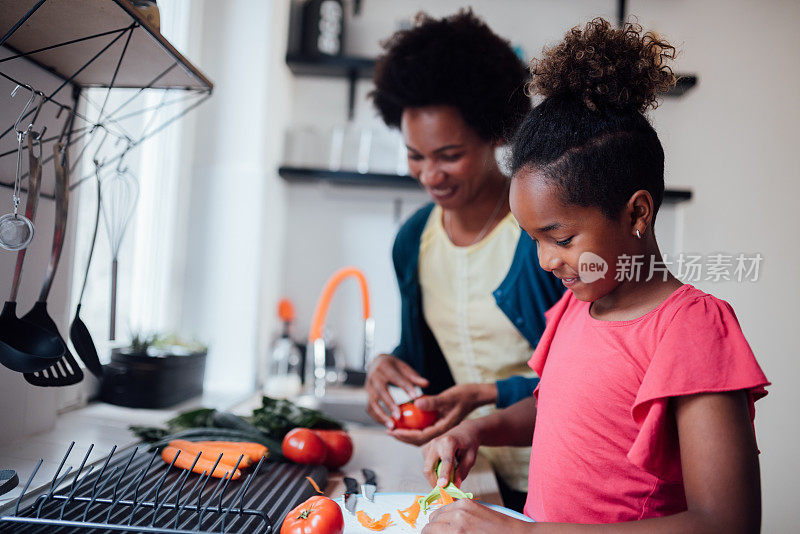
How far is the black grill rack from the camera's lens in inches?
26.7

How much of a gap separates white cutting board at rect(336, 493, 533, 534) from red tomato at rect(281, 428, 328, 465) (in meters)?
0.18

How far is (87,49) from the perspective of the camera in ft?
3.08

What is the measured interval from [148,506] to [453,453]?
402 millimetres

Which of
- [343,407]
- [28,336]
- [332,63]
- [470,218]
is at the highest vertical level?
[332,63]

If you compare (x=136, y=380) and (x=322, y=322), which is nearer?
(x=136, y=380)

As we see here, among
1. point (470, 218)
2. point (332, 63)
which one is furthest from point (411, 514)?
point (332, 63)

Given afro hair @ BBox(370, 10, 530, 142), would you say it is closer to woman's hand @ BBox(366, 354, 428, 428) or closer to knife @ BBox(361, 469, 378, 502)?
woman's hand @ BBox(366, 354, 428, 428)

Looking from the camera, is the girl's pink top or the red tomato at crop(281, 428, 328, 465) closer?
the girl's pink top

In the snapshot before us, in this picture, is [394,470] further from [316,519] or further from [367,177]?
[367,177]

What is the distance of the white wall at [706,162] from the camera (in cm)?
219

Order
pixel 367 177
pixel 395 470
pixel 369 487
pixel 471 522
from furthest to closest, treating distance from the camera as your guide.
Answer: pixel 367 177 → pixel 395 470 → pixel 369 487 → pixel 471 522

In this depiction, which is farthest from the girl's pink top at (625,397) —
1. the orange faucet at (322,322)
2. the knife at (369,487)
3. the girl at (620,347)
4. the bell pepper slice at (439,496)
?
the orange faucet at (322,322)

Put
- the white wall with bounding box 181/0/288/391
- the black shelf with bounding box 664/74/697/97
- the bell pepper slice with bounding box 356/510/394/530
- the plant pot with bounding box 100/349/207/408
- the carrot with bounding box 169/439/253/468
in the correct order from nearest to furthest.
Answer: the bell pepper slice with bounding box 356/510/394/530 < the carrot with bounding box 169/439/253/468 < the plant pot with bounding box 100/349/207/408 < the white wall with bounding box 181/0/288/391 < the black shelf with bounding box 664/74/697/97

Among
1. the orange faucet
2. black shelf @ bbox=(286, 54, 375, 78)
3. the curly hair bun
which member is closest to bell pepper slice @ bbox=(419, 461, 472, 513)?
the curly hair bun
